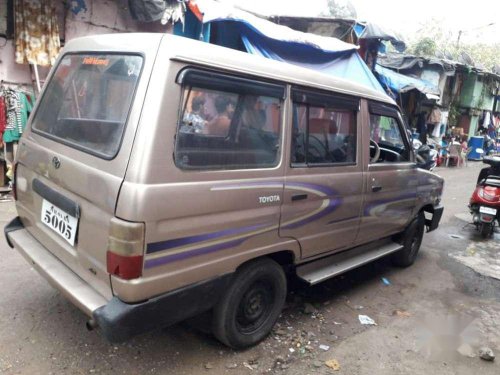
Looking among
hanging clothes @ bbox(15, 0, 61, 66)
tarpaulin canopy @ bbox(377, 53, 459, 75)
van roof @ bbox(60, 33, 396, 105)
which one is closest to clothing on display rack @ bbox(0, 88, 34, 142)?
hanging clothes @ bbox(15, 0, 61, 66)

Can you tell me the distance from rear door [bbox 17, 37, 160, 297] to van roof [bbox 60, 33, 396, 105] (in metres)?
0.06

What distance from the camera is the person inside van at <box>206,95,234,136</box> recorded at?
2.45m

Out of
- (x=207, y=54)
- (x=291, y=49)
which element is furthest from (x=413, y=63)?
(x=207, y=54)

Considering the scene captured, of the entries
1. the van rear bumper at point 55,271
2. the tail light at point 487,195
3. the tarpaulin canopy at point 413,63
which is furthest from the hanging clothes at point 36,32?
the tarpaulin canopy at point 413,63

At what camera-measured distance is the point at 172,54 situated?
2.19 meters

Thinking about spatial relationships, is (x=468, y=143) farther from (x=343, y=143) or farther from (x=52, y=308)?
(x=52, y=308)

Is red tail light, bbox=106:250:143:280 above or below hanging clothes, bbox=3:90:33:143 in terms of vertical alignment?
below

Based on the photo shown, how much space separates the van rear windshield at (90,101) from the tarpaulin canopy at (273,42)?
4553mm

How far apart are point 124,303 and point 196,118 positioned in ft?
3.58

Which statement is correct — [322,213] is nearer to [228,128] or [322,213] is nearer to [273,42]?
[228,128]

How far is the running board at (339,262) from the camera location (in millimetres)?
3346

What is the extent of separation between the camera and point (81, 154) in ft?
7.94

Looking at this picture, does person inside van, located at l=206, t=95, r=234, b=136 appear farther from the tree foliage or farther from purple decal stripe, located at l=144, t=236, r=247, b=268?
the tree foliage

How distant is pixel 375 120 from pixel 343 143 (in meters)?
0.60
